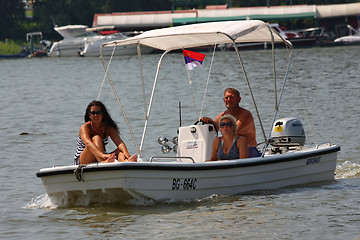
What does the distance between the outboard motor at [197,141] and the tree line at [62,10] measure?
73.5m

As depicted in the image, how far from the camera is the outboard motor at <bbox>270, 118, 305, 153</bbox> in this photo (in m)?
12.9

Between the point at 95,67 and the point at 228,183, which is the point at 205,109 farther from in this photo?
the point at 95,67

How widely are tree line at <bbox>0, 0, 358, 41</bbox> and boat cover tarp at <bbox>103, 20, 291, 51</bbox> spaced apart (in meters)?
72.3

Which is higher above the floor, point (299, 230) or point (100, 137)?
point (100, 137)

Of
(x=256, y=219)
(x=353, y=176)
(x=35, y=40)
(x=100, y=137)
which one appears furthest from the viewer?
(x=35, y=40)

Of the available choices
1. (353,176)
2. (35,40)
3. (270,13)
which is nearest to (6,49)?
(35,40)

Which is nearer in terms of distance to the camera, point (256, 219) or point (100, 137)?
point (256, 219)

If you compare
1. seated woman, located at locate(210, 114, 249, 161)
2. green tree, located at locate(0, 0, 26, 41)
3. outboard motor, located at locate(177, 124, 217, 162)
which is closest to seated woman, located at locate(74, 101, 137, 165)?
outboard motor, located at locate(177, 124, 217, 162)

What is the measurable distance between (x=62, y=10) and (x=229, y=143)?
76560 mm

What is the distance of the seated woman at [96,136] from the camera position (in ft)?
35.7

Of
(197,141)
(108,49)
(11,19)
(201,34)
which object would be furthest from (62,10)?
(197,141)

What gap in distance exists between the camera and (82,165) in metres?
10.3

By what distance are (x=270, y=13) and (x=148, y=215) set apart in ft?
219

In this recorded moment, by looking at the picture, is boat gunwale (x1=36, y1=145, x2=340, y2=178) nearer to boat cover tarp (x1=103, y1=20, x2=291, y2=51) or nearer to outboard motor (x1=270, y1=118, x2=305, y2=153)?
outboard motor (x1=270, y1=118, x2=305, y2=153)
